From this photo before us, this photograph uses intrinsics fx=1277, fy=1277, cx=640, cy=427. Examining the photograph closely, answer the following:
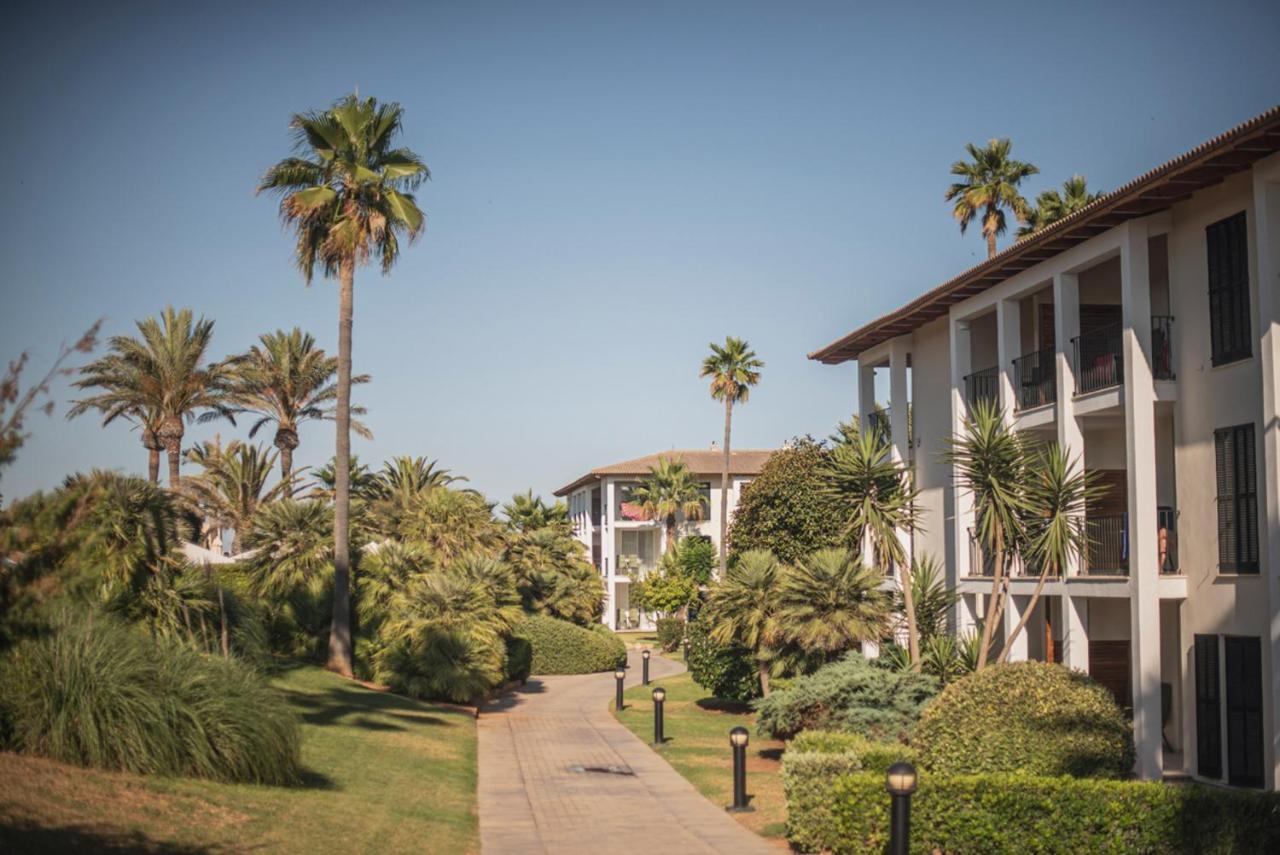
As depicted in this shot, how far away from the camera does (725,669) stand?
2925cm

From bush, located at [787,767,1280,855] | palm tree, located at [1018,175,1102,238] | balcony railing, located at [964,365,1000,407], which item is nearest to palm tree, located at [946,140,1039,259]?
palm tree, located at [1018,175,1102,238]

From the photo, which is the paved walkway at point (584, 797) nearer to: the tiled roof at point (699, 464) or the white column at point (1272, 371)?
the white column at point (1272, 371)

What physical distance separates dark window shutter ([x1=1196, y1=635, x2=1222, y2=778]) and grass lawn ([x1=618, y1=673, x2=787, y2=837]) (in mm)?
6160

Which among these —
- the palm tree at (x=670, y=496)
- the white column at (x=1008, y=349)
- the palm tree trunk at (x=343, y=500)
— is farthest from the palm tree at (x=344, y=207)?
the palm tree at (x=670, y=496)

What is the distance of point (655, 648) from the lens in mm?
61000

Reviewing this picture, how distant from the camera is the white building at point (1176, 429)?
55.0ft

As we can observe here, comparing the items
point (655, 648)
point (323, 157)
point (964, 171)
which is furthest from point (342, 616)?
point (655, 648)

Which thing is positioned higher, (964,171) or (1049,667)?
(964,171)

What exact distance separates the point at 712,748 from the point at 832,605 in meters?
3.63

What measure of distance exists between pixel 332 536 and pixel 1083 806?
25044 mm

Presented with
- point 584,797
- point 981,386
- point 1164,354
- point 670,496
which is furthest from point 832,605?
point 670,496

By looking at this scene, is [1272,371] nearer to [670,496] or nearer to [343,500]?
[343,500]

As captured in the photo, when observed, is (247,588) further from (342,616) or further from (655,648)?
(655,648)

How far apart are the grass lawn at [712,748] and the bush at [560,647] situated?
260 inches
